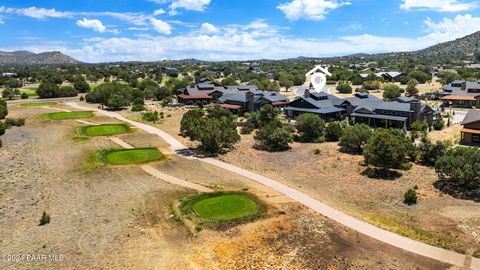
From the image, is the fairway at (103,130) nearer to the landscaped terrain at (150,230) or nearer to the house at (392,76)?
the landscaped terrain at (150,230)

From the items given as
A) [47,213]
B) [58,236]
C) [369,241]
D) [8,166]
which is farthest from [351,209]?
[8,166]

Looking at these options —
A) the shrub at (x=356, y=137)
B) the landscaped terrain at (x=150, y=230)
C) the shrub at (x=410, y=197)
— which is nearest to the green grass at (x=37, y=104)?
the landscaped terrain at (x=150, y=230)

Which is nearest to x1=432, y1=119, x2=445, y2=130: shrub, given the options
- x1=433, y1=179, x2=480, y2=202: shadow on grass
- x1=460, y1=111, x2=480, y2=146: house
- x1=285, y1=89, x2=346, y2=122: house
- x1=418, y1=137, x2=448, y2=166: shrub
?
x1=460, y1=111, x2=480, y2=146: house

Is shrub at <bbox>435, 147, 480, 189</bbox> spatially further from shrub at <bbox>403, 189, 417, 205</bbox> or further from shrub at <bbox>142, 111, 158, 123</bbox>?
shrub at <bbox>142, 111, 158, 123</bbox>

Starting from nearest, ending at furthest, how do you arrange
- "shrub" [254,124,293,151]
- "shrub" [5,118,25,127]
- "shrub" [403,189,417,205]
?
1. "shrub" [403,189,417,205]
2. "shrub" [254,124,293,151]
3. "shrub" [5,118,25,127]

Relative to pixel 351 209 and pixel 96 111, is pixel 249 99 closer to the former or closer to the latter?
pixel 96 111

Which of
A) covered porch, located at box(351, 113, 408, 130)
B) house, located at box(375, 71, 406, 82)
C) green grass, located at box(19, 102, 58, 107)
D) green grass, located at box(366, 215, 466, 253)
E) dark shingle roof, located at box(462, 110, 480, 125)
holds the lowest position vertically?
green grass, located at box(366, 215, 466, 253)
